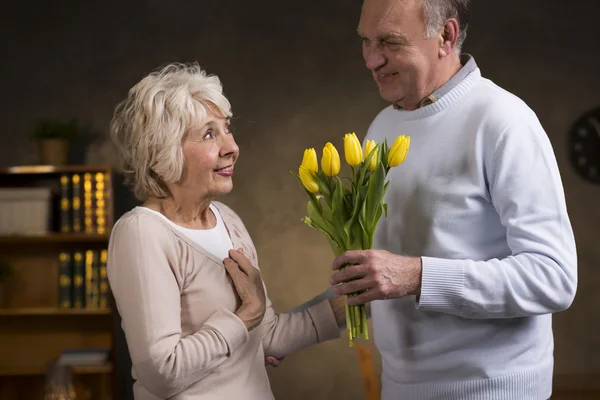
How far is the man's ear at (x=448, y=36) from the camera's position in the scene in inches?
71.0

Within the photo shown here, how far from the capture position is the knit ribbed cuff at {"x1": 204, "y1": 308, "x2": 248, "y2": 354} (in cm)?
180

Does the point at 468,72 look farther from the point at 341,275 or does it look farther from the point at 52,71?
the point at 52,71

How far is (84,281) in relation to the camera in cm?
510

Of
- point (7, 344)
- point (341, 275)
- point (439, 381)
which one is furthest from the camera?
point (7, 344)

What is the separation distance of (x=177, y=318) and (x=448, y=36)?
3.10 ft

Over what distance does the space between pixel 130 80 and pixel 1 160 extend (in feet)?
3.81

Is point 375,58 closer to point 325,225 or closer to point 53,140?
point 325,225

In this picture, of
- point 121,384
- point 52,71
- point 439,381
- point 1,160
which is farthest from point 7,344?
point 439,381

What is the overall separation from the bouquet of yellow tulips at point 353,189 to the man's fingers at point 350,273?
89 mm

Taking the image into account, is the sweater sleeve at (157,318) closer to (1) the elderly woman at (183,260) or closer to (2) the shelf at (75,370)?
(1) the elderly woman at (183,260)

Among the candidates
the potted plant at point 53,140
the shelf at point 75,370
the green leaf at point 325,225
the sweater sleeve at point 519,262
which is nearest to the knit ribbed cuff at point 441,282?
the sweater sleeve at point 519,262

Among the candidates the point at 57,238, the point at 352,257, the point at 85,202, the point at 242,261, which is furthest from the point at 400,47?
the point at 57,238

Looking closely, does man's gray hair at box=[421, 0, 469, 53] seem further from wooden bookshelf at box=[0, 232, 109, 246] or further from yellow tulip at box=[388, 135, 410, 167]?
wooden bookshelf at box=[0, 232, 109, 246]

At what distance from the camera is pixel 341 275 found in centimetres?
160
